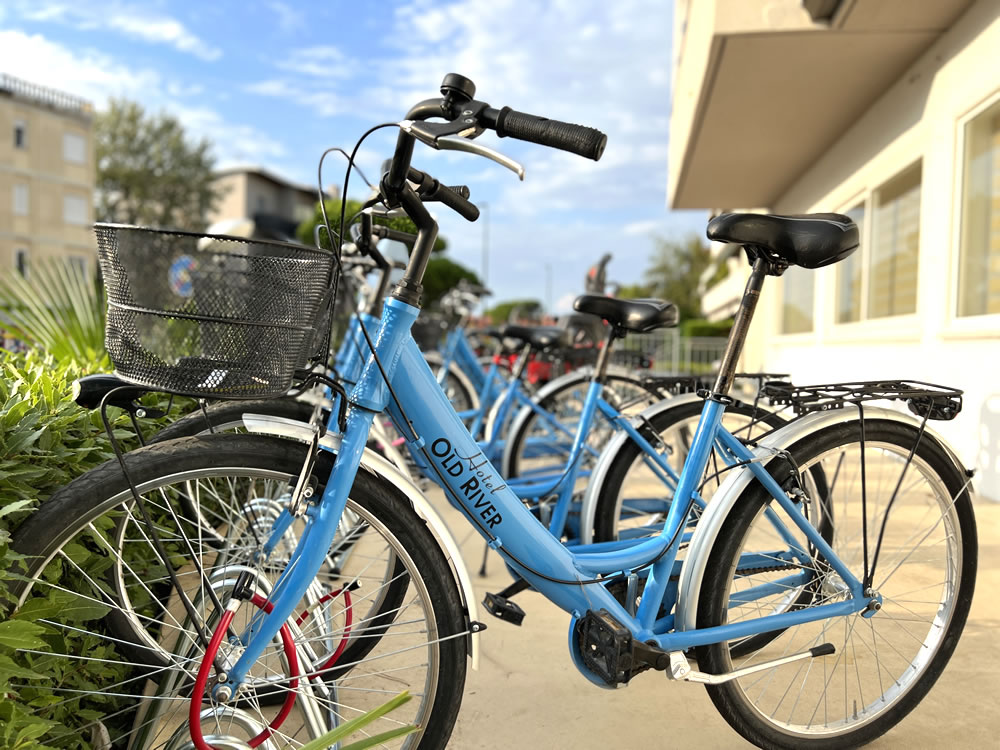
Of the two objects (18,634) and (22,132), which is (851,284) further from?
(22,132)

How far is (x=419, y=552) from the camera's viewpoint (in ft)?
4.43

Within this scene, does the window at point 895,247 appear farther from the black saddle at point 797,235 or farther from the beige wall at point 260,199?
the beige wall at point 260,199

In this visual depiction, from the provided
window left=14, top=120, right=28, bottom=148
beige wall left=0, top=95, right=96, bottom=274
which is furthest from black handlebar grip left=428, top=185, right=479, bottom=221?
window left=14, top=120, right=28, bottom=148

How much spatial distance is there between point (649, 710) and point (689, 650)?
1.43 feet

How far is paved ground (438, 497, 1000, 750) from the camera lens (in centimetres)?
182

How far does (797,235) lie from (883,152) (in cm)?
534

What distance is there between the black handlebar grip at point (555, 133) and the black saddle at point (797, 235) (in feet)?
1.85

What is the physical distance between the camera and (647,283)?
4431cm

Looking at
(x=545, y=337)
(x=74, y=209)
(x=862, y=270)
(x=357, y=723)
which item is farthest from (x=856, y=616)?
(x=74, y=209)

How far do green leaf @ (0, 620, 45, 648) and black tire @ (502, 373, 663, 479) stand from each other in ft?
6.18

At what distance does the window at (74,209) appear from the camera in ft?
111

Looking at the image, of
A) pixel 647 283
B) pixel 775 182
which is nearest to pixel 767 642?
pixel 775 182

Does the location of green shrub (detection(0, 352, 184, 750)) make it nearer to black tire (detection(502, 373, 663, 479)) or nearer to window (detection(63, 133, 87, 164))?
black tire (detection(502, 373, 663, 479))

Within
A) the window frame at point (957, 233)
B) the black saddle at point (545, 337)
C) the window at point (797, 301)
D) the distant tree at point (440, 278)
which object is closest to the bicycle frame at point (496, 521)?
the black saddle at point (545, 337)
